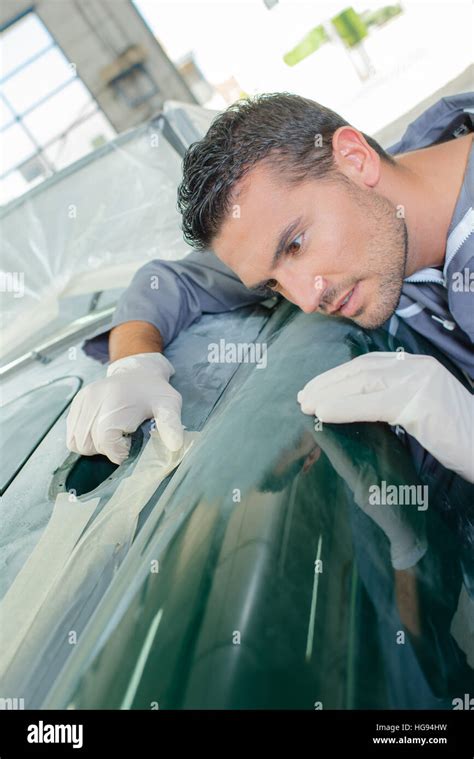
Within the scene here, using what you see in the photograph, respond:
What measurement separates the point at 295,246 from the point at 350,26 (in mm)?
4935

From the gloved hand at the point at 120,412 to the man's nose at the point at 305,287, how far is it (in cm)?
30

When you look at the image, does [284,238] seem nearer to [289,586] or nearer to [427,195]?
[427,195]

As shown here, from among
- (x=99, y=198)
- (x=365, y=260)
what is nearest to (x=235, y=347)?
(x=365, y=260)

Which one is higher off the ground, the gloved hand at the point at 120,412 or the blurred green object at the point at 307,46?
the blurred green object at the point at 307,46

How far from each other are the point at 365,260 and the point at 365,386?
32cm

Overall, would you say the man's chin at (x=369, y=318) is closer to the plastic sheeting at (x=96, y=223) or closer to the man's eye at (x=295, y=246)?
the man's eye at (x=295, y=246)

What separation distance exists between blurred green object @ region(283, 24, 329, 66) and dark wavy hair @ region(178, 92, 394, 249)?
434cm

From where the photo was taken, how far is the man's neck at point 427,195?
114 cm

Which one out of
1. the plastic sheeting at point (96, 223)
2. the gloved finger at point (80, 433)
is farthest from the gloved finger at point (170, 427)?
the plastic sheeting at point (96, 223)

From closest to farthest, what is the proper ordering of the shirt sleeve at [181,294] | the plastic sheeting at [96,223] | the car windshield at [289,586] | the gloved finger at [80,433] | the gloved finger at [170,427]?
the car windshield at [289,586], the gloved finger at [170,427], the gloved finger at [80,433], the shirt sleeve at [181,294], the plastic sheeting at [96,223]

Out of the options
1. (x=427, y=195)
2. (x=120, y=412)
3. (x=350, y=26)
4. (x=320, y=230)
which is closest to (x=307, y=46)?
(x=350, y=26)

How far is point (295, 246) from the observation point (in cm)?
104

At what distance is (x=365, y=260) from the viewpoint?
1.07 metres
